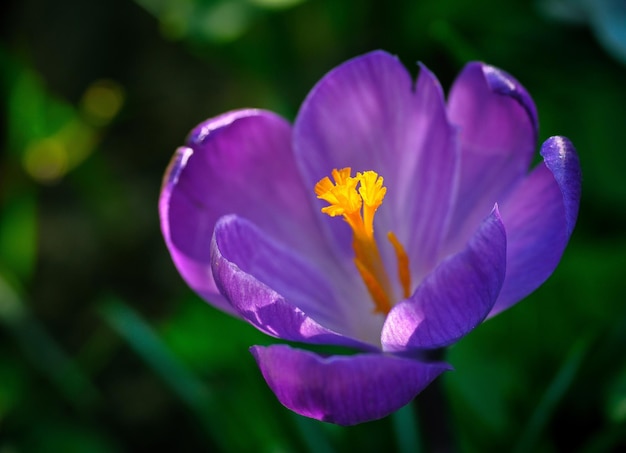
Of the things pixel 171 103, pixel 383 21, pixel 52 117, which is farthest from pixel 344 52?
pixel 52 117

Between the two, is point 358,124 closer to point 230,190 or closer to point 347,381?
point 230,190

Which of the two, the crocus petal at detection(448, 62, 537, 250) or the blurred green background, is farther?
the blurred green background

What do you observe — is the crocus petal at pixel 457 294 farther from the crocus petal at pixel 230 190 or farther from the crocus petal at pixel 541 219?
the crocus petal at pixel 230 190

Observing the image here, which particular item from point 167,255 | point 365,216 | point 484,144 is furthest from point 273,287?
point 167,255

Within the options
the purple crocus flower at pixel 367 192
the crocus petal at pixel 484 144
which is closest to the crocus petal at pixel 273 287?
the purple crocus flower at pixel 367 192

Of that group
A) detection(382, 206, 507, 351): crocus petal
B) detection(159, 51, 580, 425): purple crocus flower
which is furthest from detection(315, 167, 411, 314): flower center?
detection(382, 206, 507, 351): crocus petal

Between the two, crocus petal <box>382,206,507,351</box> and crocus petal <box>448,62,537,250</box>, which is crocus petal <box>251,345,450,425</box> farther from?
crocus petal <box>448,62,537,250</box>
